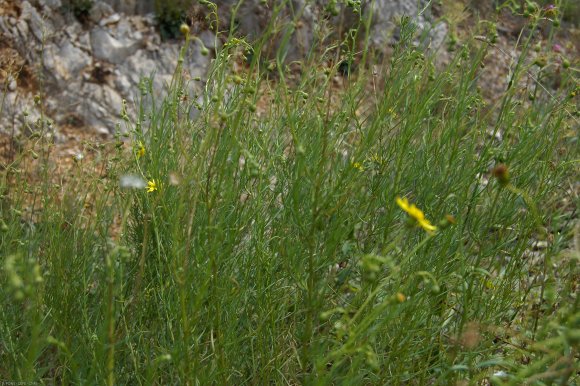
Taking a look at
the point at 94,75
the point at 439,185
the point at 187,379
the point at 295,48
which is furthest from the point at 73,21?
the point at 187,379

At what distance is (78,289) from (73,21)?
3.78 m

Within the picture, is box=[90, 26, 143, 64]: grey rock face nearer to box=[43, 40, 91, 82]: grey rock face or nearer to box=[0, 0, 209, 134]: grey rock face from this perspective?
box=[0, 0, 209, 134]: grey rock face

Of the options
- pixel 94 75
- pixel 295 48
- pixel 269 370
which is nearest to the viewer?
pixel 269 370

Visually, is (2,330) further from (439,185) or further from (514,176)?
(514,176)

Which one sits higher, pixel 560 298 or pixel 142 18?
pixel 560 298

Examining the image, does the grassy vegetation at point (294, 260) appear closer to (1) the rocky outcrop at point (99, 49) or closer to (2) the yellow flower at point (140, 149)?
(2) the yellow flower at point (140, 149)

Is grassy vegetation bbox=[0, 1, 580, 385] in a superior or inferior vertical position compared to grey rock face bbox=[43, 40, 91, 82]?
superior

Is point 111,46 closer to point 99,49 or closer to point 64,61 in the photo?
point 99,49

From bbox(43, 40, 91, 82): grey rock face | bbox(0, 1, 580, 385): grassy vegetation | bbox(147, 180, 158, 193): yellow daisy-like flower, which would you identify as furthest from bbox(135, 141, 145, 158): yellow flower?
bbox(43, 40, 91, 82): grey rock face

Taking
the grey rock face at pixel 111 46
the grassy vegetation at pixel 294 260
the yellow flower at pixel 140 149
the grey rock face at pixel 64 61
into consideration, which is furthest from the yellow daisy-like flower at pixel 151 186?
the grey rock face at pixel 111 46

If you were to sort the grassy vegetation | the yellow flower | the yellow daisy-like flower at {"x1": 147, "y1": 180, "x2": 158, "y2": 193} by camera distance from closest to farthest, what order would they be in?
1. the grassy vegetation
2. the yellow daisy-like flower at {"x1": 147, "y1": 180, "x2": 158, "y2": 193}
3. the yellow flower

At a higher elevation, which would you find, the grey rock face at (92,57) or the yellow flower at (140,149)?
the yellow flower at (140,149)

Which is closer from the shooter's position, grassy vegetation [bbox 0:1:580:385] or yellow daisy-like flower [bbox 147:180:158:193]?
grassy vegetation [bbox 0:1:580:385]

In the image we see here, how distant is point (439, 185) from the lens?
7.24 ft
